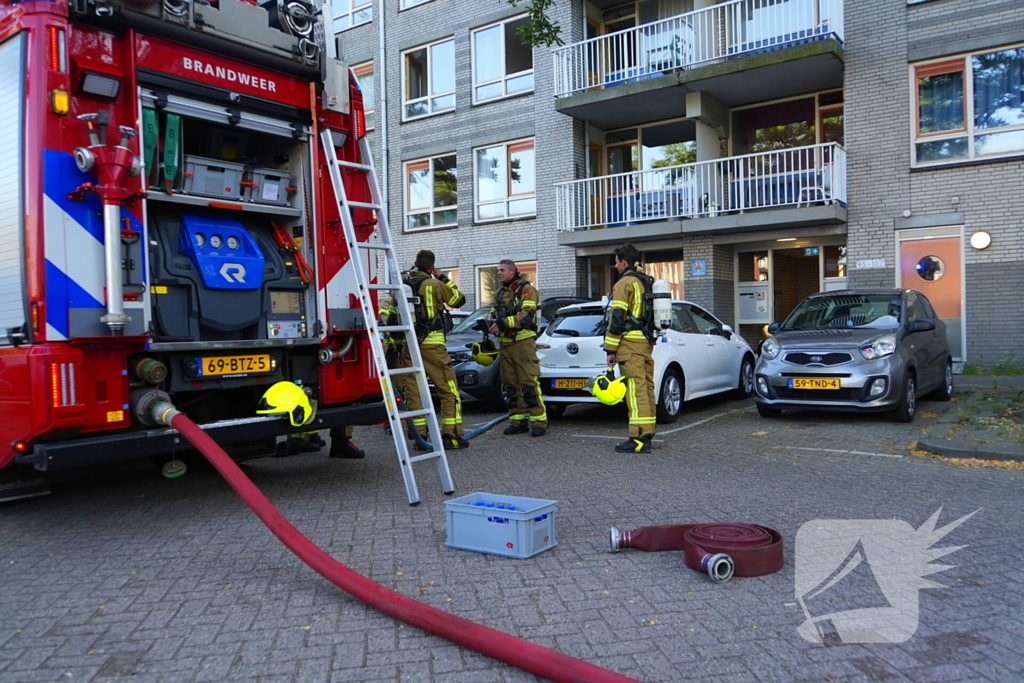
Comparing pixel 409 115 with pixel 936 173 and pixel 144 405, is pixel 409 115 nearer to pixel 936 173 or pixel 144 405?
pixel 936 173

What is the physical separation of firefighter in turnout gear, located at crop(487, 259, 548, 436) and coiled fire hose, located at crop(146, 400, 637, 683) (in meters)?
4.45

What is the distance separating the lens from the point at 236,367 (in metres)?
5.74

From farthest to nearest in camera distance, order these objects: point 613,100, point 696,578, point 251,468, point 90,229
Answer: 1. point 613,100
2. point 251,468
3. point 90,229
4. point 696,578

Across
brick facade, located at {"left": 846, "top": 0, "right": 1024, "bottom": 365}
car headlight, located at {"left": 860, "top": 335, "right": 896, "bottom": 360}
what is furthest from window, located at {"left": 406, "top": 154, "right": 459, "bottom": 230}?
car headlight, located at {"left": 860, "top": 335, "right": 896, "bottom": 360}

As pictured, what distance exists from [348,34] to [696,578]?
22361 mm

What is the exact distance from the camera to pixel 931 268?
1422 cm

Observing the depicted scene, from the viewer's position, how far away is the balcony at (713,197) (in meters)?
14.7

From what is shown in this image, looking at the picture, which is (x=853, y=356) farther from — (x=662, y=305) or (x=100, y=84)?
(x=100, y=84)

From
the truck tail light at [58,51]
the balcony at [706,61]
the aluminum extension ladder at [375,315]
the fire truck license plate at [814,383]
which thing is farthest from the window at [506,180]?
the truck tail light at [58,51]

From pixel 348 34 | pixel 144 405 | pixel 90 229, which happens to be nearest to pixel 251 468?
pixel 144 405

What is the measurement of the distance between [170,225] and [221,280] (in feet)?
1.65

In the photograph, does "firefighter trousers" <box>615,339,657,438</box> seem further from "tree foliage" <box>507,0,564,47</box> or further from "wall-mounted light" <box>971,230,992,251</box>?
"wall-mounted light" <box>971,230,992,251</box>

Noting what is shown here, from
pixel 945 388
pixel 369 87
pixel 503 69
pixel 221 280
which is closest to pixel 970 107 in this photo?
pixel 945 388

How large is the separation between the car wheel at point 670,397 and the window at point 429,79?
1314 centimetres
